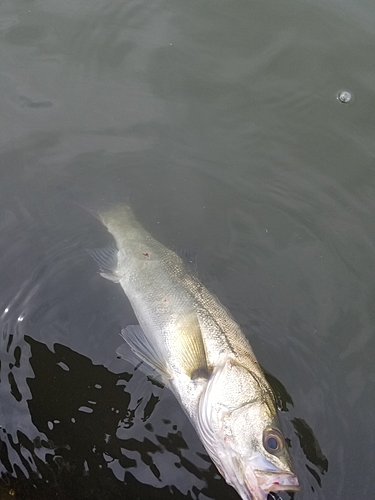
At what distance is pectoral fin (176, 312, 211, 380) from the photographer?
3289 millimetres

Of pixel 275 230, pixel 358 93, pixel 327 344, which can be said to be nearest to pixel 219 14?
pixel 358 93

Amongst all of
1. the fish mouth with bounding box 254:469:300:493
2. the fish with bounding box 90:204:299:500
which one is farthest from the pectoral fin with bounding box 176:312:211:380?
the fish mouth with bounding box 254:469:300:493

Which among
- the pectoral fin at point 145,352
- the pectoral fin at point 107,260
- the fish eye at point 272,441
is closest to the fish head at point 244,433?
the fish eye at point 272,441

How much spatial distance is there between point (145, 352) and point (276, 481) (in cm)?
131

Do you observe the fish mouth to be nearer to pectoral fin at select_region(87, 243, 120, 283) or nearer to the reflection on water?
the reflection on water

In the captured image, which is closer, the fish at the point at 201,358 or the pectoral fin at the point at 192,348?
the fish at the point at 201,358

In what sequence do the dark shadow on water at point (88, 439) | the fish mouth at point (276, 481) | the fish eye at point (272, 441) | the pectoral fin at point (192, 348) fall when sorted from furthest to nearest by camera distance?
the dark shadow on water at point (88, 439) → the pectoral fin at point (192, 348) → the fish eye at point (272, 441) → the fish mouth at point (276, 481)

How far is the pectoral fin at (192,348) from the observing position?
10.8ft

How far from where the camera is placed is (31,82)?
5062 millimetres

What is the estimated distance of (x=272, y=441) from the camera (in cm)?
289

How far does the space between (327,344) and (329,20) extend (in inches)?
153

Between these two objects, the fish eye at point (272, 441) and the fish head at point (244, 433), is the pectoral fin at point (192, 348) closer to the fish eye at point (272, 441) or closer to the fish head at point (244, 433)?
the fish head at point (244, 433)

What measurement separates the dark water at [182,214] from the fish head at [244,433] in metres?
0.62

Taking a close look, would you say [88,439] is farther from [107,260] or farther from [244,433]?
[107,260]
